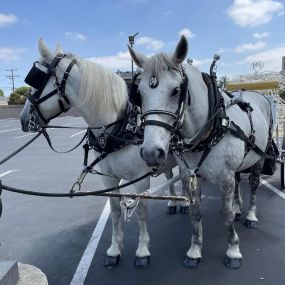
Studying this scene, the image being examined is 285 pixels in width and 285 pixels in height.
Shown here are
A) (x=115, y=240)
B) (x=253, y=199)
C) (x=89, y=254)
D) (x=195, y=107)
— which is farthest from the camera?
(x=253, y=199)

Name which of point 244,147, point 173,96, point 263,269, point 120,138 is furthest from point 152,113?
point 263,269

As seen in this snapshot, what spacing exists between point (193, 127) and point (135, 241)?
6.64 feet

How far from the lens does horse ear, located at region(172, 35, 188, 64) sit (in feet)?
7.77

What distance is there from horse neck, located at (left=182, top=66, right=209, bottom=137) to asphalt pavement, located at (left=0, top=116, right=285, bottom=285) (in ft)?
5.17

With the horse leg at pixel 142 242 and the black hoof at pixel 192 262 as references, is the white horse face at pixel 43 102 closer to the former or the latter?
the horse leg at pixel 142 242

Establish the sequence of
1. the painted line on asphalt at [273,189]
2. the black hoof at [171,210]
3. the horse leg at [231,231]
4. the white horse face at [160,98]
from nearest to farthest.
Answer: the white horse face at [160,98]
the horse leg at [231,231]
the black hoof at [171,210]
the painted line on asphalt at [273,189]

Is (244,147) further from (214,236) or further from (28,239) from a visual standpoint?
(28,239)

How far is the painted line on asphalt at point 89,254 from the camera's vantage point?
348 cm

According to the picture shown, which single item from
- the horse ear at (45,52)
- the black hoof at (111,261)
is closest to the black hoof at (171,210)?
the black hoof at (111,261)

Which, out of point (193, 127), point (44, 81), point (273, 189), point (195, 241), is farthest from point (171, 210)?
point (44, 81)

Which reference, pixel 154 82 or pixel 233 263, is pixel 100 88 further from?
pixel 233 263

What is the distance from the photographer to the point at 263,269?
11.3 feet

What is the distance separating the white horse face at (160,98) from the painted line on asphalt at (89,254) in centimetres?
187

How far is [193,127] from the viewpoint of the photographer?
116 inches
